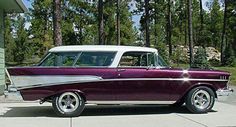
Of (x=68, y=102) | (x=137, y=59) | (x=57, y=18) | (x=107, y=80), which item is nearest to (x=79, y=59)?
(x=107, y=80)

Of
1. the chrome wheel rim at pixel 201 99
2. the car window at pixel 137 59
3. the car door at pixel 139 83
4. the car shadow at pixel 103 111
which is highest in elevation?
the car window at pixel 137 59

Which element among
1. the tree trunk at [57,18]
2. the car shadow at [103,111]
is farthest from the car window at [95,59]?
the tree trunk at [57,18]

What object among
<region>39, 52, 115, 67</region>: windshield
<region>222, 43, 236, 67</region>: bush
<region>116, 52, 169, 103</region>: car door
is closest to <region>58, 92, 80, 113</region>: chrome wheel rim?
<region>39, 52, 115, 67</region>: windshield

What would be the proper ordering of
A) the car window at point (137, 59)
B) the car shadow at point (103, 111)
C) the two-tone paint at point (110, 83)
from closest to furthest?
the two-tone paint at point (110, 83)
the car window at point (137, 59)
the car shadow at point (103, 111)

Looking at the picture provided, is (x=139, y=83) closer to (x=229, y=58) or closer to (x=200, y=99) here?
(x=200, y=99)

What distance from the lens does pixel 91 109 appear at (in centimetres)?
1244

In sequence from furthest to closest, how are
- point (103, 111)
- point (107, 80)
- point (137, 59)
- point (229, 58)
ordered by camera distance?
point (229, 58) < point (103, 111) < point (137, 59) < point (107, 80)

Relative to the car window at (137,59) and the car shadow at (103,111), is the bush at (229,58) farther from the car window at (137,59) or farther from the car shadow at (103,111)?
the car window at (137,59)

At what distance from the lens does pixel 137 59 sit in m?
11.2

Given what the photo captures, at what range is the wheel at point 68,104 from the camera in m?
10.8

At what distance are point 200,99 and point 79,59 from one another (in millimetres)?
3227

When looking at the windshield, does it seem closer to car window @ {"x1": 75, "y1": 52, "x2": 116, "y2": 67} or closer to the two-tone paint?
car window @ {"x1": 75, "y1": 52, "x2": 116, "y2": 67}

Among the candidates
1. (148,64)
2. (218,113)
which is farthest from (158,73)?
(218,113)

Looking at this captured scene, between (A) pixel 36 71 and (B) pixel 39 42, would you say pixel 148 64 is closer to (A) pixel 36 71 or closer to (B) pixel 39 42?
(A) pixel 36 71
